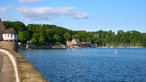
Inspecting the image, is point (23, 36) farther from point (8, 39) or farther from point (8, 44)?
point (8, 44)

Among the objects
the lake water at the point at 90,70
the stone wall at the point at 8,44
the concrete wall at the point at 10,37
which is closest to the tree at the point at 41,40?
the concrete wall at the point at 10,37

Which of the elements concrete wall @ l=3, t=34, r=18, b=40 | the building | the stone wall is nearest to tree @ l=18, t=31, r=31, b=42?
the building

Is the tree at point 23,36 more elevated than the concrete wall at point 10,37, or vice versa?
the tree at point 23,36

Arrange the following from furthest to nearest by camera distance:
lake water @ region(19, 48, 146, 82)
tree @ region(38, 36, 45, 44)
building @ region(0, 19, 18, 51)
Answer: tree @ region(38, 36, 45, 44) < building @ region(0, 19, 18, 51) < lake water @ region(19, 48, 146, 82)

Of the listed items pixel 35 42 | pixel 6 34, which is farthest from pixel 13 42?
pixel 35 42

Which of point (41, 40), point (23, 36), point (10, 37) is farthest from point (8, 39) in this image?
point (41, 40)

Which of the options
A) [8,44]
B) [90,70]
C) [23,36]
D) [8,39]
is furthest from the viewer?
[23,36]

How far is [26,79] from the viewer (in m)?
15.9

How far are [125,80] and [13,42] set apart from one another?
2130 inches

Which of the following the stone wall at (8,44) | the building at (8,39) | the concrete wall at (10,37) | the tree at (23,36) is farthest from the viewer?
the tree at (23,36)

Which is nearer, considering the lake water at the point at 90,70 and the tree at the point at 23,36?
the lake water at the point at 90,70

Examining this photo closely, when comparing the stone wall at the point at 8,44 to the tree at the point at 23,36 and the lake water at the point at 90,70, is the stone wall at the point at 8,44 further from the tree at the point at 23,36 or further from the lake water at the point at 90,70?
the tree at the point at 23,36

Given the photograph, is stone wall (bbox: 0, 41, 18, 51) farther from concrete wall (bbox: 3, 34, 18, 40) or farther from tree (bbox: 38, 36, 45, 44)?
tree (bbox: 38, 36, 45, 44)

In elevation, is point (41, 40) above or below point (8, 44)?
above
